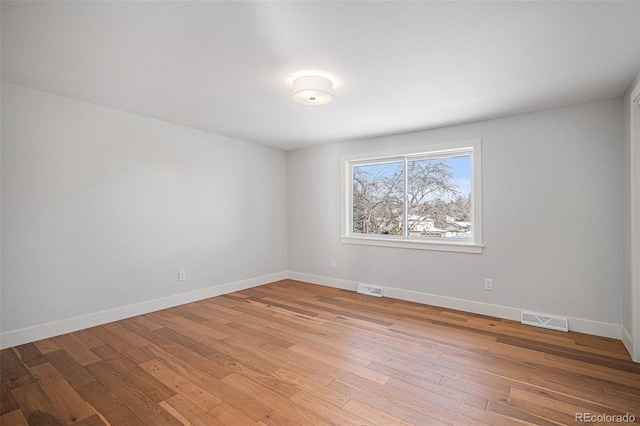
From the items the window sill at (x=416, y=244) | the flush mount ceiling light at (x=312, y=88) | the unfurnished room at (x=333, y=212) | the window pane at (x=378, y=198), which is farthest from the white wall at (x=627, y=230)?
the flush mount ceiling light at (x=312, y=88)

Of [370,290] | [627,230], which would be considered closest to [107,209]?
[370,290]

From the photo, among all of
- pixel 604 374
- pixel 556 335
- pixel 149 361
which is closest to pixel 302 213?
pixel 149 361

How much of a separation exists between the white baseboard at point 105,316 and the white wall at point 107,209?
2.1 inches

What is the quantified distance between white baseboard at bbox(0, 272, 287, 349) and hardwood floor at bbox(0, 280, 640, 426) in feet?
0.37

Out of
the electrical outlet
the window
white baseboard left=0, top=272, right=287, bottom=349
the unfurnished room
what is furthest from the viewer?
the window

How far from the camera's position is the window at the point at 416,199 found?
12.4 feet

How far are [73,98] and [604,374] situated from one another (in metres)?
5.11

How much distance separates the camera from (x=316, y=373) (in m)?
2.24

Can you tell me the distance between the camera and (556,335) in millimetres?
2947

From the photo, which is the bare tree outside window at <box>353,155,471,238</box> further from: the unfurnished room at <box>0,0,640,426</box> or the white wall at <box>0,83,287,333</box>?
the white wall at <box>0,83,287,333</box>

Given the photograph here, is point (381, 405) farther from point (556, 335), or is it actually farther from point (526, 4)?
point (526, 4)

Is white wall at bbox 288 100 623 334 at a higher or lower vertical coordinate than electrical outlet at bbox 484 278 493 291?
higher

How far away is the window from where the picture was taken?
3.79m

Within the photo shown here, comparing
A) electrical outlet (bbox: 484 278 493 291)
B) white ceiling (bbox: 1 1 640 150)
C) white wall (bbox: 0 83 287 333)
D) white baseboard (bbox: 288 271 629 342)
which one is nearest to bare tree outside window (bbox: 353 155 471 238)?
electrical outlet (bbox: 484 278 493 291)
